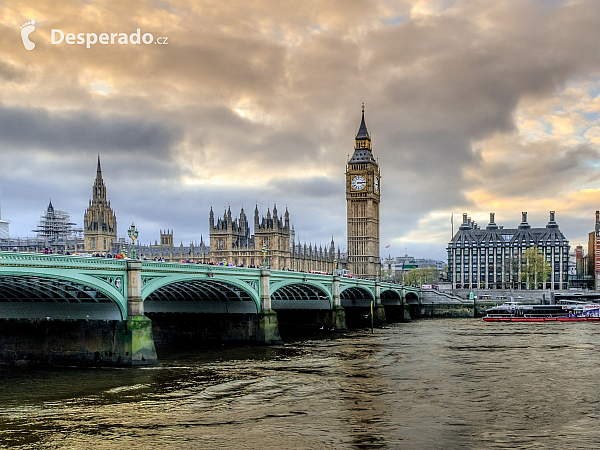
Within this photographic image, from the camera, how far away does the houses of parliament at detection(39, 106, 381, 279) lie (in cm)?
13725

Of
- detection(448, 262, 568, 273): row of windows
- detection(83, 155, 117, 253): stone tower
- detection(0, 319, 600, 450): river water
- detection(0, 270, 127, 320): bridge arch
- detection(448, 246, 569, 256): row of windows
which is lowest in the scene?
detection(0, 319, 600, 450): river water

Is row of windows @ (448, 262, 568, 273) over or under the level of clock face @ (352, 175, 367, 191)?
under

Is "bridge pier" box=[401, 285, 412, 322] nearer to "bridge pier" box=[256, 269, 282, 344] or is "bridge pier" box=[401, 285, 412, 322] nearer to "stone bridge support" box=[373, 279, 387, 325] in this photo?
"stone bridge support" box=[373, 279, 387, 325]

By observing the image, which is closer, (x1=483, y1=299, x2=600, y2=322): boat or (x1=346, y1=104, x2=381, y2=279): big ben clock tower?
(x1=483, y1=299, x2=600, y2=322): boat

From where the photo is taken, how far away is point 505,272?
→ 178 metres

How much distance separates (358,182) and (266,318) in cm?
11624

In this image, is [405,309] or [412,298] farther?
[412,298]

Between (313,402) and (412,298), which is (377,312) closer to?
(412,298)

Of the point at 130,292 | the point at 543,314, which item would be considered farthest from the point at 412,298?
the point at 130,292

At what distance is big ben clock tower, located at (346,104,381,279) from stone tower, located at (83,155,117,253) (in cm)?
5407

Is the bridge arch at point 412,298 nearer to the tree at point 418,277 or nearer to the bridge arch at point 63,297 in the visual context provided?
the tree at point 418,277

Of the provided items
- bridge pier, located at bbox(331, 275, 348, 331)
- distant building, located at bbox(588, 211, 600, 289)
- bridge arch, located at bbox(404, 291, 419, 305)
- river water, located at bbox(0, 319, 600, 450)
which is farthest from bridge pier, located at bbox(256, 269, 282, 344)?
distant building, located at bbox(588, 211, 600, 289)

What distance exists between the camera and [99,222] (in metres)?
157

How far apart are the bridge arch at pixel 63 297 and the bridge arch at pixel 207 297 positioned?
28.2ft
